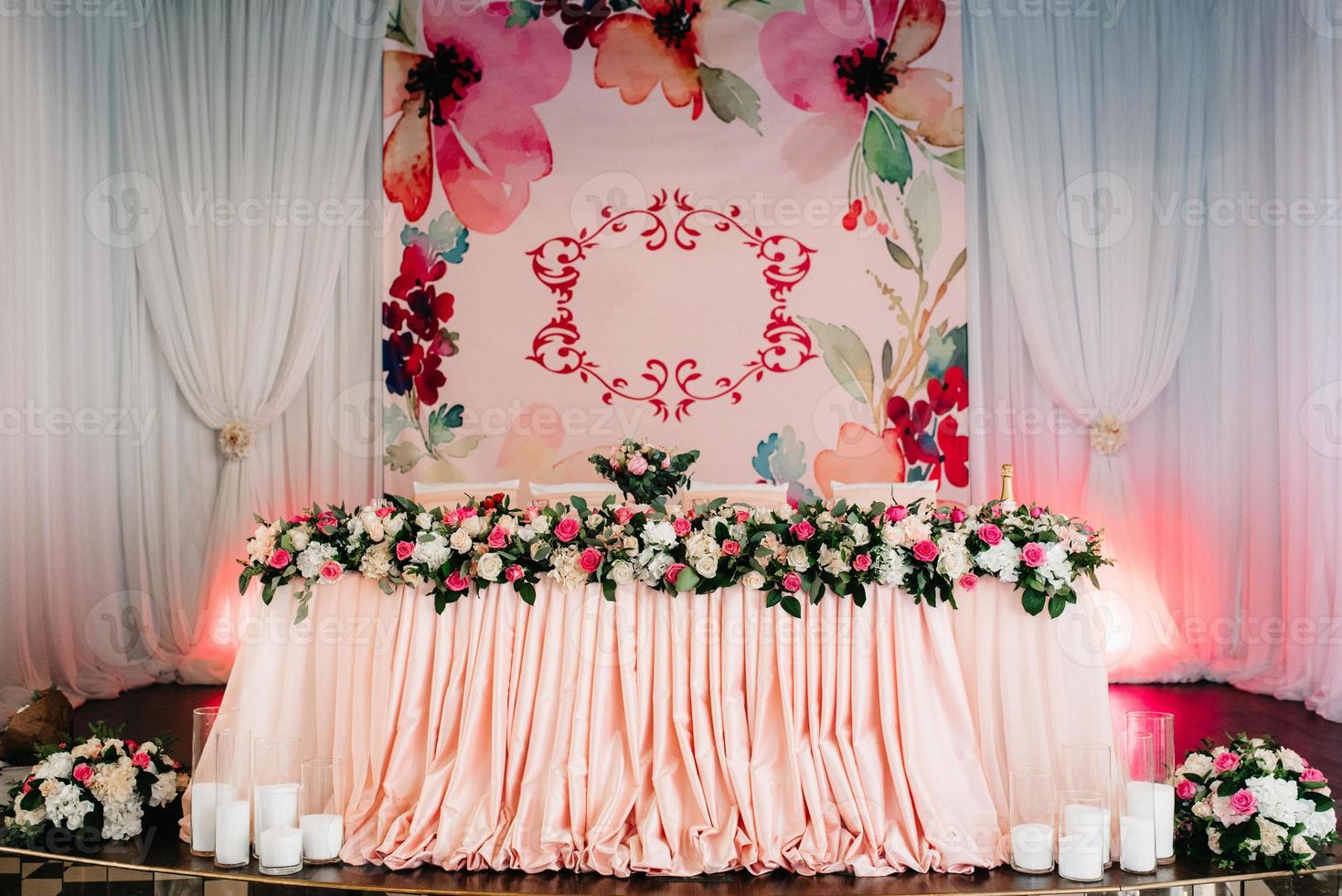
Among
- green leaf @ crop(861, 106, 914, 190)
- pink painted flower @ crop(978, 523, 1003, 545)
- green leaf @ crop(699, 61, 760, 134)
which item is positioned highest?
green leaf @ crop(699, 61, 760, 134)

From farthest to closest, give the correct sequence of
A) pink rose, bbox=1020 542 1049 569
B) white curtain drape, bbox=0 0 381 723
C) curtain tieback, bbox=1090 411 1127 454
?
curtain tieback, bbox=1090 411 1127 454
white curtain drape, bbox=0 0 381 723
pink rose, bbox=1020 542 1049 569

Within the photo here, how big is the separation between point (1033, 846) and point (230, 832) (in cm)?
197

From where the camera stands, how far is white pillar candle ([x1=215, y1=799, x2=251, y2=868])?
2.70 metres

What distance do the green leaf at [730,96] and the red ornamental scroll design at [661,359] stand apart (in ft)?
1.45

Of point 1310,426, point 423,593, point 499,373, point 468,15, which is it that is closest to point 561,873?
point 423,593

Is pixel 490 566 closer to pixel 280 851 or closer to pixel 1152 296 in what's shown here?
pixel 280 851

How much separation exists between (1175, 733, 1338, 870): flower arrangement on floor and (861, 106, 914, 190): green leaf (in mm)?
3374

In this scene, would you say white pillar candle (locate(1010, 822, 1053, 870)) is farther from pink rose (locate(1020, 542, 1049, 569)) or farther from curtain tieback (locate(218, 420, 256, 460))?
curtain tieback (locate(218, 420, 256, 460))

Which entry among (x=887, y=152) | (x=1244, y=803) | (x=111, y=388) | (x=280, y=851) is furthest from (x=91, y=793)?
(x=887, y=152)

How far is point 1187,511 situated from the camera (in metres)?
5.23

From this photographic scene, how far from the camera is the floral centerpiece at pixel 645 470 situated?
4352 millimetres

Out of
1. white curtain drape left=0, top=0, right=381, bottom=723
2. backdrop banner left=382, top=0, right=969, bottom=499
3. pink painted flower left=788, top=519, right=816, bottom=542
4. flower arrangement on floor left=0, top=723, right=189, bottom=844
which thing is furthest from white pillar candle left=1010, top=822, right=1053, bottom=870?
white curtain drape left=0, top=0, right=381, bottom=723

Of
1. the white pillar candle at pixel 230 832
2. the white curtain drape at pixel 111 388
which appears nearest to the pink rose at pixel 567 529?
the white pillar candle at pixel 230 832

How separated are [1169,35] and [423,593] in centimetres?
457
